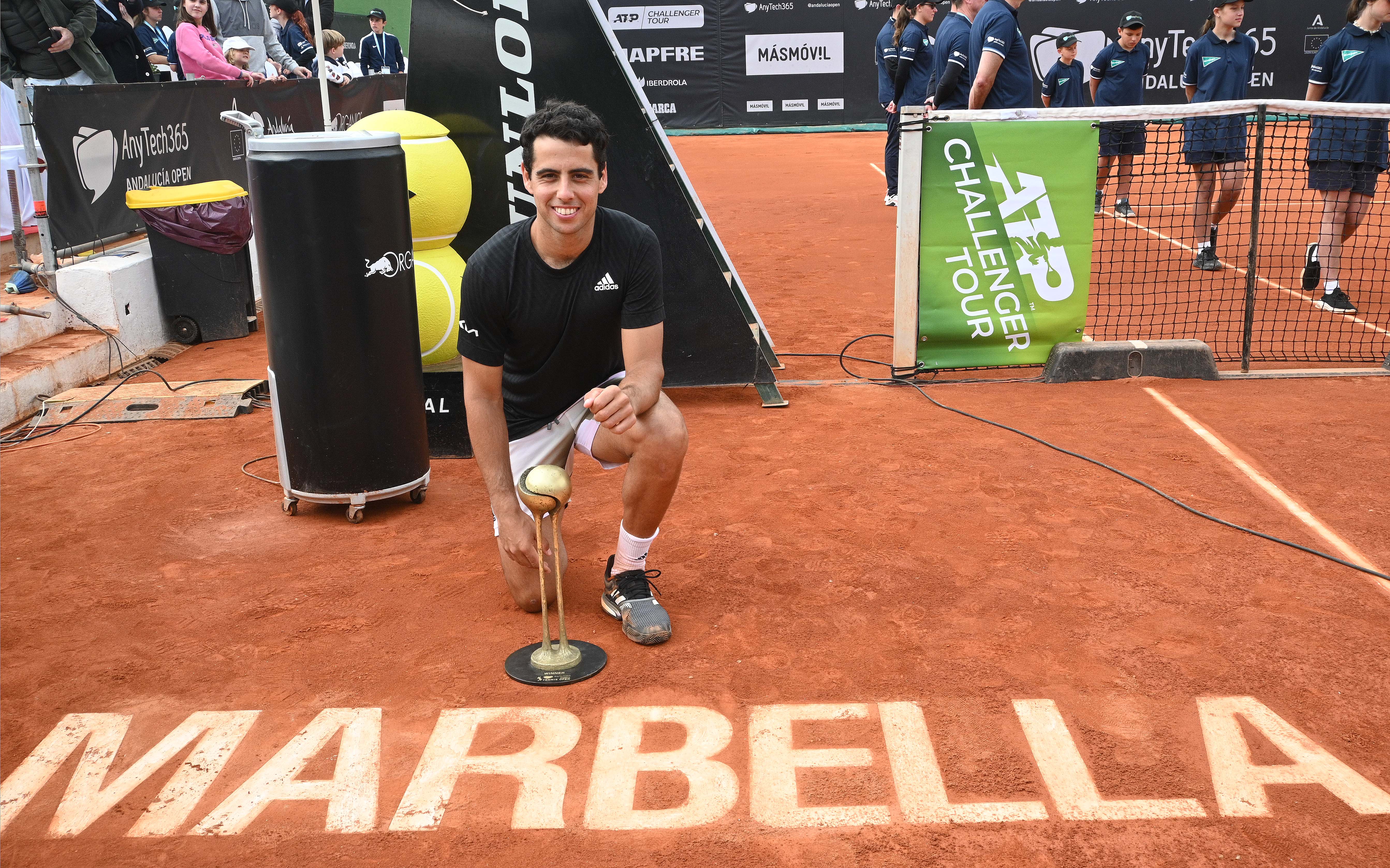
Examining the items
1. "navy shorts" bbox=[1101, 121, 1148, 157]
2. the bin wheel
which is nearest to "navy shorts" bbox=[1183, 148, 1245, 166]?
"navy shorts" bbox=[1101, 121, 1148, 157]

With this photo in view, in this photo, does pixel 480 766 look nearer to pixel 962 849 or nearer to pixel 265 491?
pixel 962 849

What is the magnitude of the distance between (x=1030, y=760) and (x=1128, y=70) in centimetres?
1070

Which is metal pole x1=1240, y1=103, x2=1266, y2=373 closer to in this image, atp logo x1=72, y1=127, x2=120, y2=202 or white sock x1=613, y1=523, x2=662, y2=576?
white sock x1=613, y1=523, x2=662, y2=576

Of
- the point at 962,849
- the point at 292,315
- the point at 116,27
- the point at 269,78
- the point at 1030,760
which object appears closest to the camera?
the point at 962,849

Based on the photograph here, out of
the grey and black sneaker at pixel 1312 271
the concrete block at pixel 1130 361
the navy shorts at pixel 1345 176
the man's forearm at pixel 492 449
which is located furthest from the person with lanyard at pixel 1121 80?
the man's forearm at pixel 492 449

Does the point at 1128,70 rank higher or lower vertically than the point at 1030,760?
higher

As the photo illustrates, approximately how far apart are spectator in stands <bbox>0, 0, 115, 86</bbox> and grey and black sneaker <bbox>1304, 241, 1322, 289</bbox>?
9.45 meters

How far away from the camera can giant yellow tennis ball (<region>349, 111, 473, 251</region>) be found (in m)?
5.53

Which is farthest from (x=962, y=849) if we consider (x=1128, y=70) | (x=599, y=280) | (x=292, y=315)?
(x=1128, y=70)

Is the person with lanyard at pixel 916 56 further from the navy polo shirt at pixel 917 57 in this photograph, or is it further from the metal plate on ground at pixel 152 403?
the metal plate on ground at pixel 152 403

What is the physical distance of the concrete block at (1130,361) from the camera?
22.5 ft

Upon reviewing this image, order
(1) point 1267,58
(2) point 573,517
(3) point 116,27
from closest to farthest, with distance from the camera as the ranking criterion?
1. (2) point 573,517
2. (3) point 116,27
3. (1) point 1267,58

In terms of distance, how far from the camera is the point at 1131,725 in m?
3.29

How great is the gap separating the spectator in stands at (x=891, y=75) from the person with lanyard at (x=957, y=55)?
198 cm
